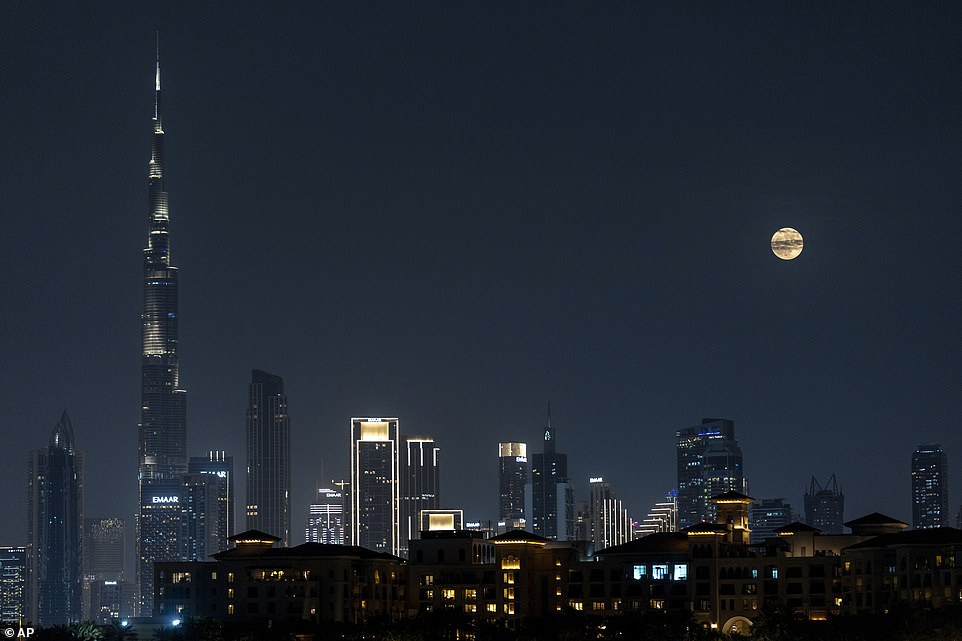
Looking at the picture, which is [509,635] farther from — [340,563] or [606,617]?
[340,563]

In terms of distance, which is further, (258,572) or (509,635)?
(258,572)

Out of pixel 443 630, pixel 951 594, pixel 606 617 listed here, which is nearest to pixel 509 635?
pixel 443 630

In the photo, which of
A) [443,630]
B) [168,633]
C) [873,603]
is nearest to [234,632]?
[168,633]

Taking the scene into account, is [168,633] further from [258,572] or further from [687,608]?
[687,608]

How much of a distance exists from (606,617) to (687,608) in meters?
10.5

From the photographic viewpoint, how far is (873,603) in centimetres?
18300

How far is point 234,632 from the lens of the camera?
586 feet

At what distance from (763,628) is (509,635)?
26.9 m

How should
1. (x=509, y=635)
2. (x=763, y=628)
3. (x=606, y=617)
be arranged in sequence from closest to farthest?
1. (x=763, y=628)
2. (x=509, y=635)
3. (x=606, y=617)

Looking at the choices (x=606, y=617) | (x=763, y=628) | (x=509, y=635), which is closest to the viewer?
(x=763, y=628)

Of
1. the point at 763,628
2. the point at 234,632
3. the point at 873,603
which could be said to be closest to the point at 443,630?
the point at 234,632

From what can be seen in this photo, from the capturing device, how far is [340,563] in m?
200

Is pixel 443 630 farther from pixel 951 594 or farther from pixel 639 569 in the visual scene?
pixel 951 594

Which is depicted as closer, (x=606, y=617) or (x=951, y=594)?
(x=951, y=594)
